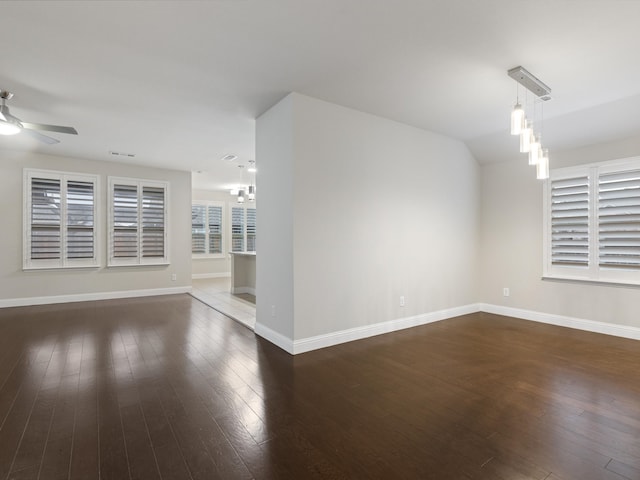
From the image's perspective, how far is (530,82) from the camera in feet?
10.1

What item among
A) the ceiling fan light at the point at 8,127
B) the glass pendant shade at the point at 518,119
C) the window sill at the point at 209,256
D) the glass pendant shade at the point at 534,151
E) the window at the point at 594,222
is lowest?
the window sill at the point at 209,256

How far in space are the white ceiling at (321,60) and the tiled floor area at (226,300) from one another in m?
2.84

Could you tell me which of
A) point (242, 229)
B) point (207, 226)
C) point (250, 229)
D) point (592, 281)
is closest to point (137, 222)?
point (207, 226)

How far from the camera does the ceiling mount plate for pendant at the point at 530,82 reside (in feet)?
9.59

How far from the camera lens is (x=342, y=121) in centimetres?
378

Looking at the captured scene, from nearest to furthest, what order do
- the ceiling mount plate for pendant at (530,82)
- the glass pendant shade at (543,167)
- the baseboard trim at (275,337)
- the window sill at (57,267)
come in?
the ceiling mount plate for pendant at (530,82), the glass pendant shade at (543,167), the baseboard trim at (275,337), the window sill at (57,267)

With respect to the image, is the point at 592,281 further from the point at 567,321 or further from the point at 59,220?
the point at 59,220

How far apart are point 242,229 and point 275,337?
764cm

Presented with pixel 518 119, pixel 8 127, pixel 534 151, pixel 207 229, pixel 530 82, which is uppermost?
pixel 530 82

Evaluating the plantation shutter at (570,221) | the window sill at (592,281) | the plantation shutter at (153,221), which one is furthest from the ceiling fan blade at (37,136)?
the window sill at (592,281)

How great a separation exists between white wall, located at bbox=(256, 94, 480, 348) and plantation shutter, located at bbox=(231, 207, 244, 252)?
6989mm

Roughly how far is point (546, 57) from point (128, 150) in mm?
6072

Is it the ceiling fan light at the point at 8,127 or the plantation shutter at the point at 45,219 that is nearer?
the ceiling fan light at the point at 8,127

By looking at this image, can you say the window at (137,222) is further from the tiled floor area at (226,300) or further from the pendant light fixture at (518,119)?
the pendant light fixture at (518,119)
